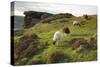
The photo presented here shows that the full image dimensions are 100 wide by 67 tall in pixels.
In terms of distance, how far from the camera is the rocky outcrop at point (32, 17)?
1895mm

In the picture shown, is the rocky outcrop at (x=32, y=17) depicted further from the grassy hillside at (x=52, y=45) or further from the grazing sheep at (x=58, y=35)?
the grazing sheep at (x=58, y=35)

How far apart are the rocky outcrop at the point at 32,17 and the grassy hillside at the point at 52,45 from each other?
4cm

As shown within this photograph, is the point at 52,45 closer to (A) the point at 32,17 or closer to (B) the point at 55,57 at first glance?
(B) the point at 55,57

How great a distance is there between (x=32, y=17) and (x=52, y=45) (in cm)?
34

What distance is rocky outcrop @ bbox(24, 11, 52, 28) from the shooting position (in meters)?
1.90

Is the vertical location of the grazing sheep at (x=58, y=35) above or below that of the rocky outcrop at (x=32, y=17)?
below

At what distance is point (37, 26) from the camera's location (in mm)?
1937

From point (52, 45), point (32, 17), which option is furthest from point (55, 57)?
point (32, 17)

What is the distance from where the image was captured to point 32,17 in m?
1.92

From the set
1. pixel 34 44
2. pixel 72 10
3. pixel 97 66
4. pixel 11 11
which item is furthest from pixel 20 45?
pixel 97 66

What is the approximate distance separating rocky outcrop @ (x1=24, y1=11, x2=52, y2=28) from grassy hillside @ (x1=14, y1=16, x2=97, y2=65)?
0.13 feet

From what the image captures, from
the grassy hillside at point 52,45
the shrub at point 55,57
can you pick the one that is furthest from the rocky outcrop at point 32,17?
the shrub at point 55,57

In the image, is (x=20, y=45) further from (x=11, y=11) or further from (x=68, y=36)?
(x=68, y=36)

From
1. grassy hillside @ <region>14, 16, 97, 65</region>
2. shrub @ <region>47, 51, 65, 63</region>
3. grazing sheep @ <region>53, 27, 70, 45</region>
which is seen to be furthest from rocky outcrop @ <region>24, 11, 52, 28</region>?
shrub @ <region>47, 51, 65, 63</region>
